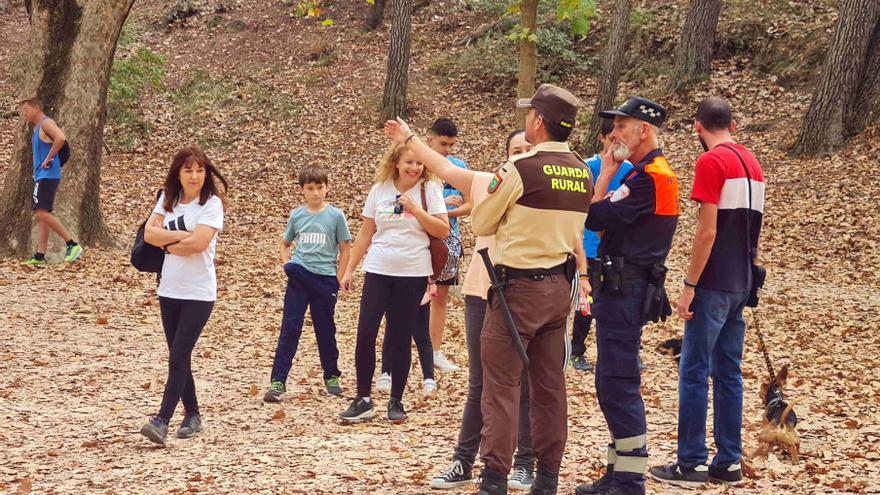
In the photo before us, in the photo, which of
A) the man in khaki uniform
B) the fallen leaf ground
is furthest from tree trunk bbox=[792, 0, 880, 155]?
the man in khaki uniform

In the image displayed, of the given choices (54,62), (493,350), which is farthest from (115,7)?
(493,350)

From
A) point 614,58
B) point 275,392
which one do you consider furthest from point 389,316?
point 614,58

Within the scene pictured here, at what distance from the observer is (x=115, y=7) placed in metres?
13.3

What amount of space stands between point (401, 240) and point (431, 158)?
71.5 inches

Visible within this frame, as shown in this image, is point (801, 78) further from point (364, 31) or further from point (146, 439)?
point (146, 439)

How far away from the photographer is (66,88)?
521 inches

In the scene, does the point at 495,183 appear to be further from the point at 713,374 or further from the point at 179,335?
the point at 179,335

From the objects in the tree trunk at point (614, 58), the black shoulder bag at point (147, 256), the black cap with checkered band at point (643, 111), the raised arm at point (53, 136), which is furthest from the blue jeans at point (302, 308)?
the tree trunk at point (614, 58)

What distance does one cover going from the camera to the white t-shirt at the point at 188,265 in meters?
6.46

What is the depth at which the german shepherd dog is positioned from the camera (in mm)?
5879

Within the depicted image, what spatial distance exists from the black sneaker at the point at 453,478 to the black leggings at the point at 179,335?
205 centimetres

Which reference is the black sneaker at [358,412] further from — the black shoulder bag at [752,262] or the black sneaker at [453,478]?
the black shoulder bag at [752,262]

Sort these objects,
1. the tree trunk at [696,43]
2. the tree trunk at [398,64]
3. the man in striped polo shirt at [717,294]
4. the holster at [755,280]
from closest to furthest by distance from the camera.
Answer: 1. the man in striped polo shirt at [717,294]
2. the holster at [755,280]
3. the tree trunk at [696,43]
4. the tree trunk at [398,64]

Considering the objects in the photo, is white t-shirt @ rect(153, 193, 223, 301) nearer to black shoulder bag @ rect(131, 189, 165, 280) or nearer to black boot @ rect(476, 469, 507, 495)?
black shoulder bag @ rect(131, 189, 165, 280)
